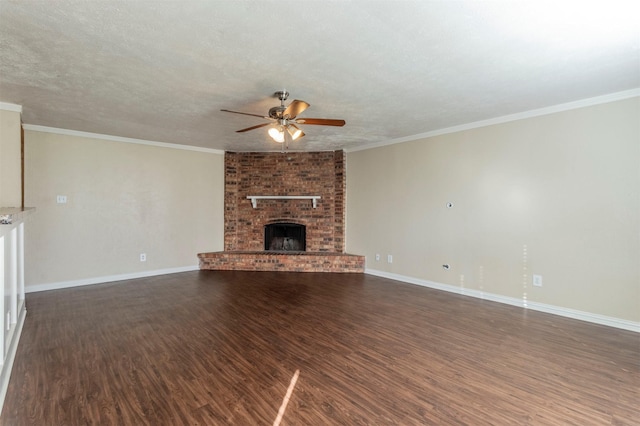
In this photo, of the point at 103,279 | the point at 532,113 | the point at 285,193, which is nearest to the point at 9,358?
the point at 103,279

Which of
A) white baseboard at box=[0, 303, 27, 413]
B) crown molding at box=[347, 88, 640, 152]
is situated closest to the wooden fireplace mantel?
crown molding at box=[347, 88, 640, 152]

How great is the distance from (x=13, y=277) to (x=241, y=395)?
2581mm

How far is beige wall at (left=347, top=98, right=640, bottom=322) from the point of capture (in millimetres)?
3053

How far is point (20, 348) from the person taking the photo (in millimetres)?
2525

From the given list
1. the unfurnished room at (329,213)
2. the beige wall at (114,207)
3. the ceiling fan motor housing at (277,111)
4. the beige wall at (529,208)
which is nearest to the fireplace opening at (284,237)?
the unfurnished room at (329,213)

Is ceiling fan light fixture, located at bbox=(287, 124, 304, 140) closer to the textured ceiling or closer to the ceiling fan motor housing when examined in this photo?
the ceiling fan motor housing

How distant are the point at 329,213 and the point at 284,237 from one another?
1182 mm

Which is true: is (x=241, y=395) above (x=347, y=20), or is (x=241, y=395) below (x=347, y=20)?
below

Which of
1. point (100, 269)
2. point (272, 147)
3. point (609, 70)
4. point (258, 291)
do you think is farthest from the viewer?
point (272, 147)

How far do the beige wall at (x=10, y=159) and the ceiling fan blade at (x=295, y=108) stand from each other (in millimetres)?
3148

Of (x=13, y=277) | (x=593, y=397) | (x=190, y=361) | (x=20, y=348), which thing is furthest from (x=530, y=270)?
(x=13, y=277)

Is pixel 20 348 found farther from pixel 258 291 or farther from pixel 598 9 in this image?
pixel 598 9

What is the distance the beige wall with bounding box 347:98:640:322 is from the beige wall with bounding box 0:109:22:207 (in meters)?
4.98

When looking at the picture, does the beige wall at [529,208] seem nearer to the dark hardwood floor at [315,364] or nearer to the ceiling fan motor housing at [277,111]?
the dark hardwood floor at [315,364]
